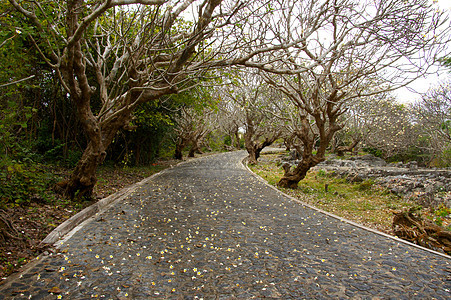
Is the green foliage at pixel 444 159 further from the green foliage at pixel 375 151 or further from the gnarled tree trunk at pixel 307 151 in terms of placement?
the gnarled tree trunk at pixel 307 151

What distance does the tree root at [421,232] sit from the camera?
189 inches

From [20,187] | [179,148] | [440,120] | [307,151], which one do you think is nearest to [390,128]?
[440,120]

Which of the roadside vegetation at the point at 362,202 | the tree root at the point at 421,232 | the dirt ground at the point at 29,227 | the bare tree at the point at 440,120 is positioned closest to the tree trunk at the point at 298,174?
the roadside vegetation at the point at 362,202

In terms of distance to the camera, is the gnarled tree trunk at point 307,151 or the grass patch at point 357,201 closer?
the grass patch at point 357,201

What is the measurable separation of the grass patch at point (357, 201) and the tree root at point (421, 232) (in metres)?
0.42

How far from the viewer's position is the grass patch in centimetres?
688

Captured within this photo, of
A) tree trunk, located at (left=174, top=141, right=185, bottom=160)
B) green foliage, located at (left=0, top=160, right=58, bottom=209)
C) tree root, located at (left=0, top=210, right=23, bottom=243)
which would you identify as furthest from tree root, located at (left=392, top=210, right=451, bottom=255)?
tree trunk, located at (left=174, top=141, right=185, bottom=160)

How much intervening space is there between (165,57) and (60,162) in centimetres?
581

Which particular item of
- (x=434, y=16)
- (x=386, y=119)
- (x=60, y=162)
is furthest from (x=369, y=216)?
(x=386, y=119)

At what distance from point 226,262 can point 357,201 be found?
6.76 metres

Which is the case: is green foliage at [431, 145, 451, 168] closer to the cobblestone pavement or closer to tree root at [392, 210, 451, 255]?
tree root at [392, 210, 451, 255]

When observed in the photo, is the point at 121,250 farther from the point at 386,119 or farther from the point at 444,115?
the point at 386,119

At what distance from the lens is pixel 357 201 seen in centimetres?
876

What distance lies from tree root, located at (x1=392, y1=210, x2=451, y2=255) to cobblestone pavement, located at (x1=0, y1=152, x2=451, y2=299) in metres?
0.46
